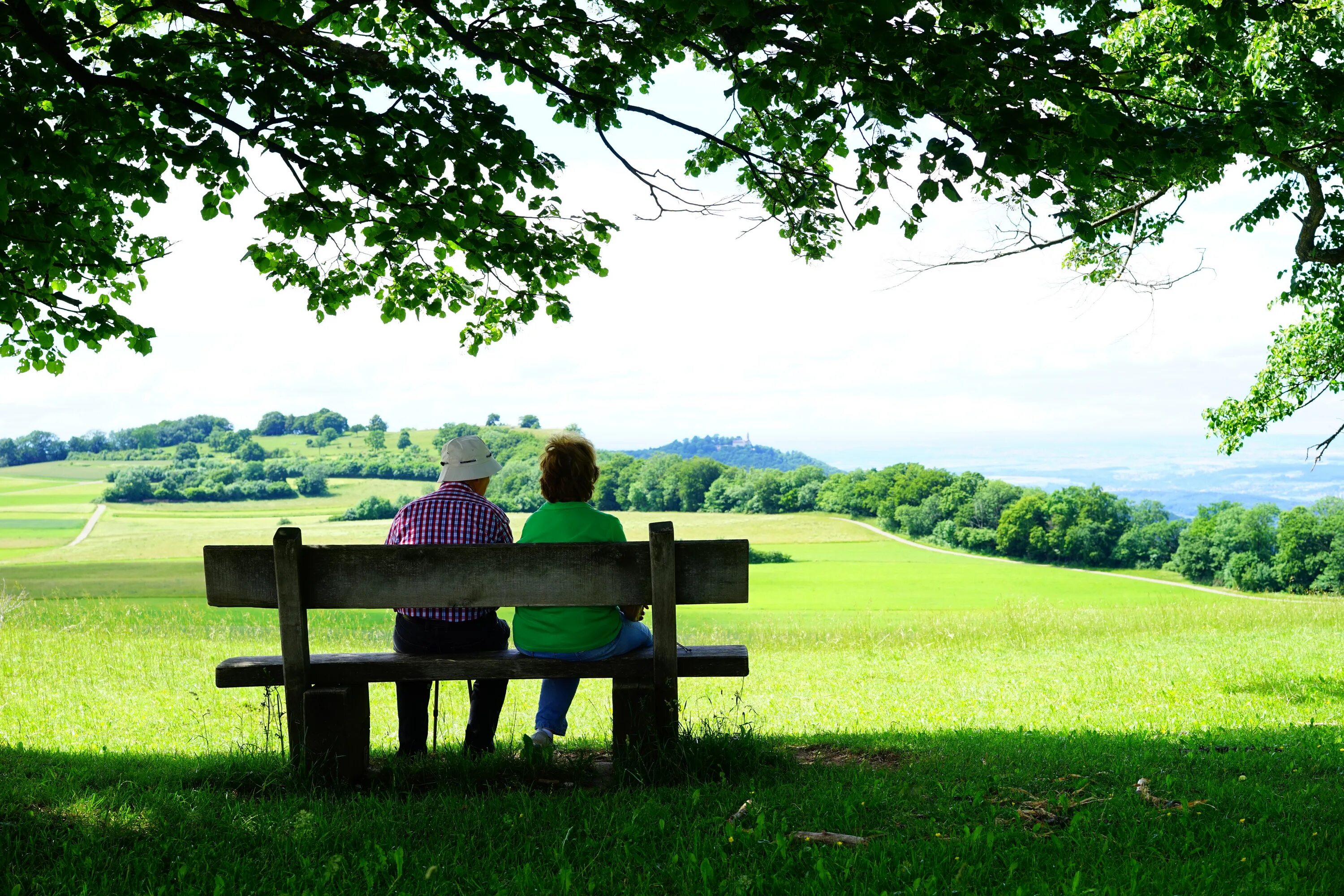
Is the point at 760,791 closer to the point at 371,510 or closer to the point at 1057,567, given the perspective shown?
the point at 1057,567

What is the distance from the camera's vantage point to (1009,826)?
4.26 m

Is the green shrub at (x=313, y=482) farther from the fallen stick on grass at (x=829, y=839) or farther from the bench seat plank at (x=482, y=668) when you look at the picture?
the fallen stick on grass at (x=829, y=839)

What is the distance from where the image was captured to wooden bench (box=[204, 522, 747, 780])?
15.9ft

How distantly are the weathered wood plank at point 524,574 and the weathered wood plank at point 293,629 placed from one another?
8 centimetres

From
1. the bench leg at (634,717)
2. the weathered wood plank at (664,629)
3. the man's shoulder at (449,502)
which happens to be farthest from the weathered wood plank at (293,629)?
the weathered wood plank at (664,629)

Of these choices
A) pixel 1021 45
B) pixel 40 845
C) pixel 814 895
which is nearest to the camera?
pixel 814 895

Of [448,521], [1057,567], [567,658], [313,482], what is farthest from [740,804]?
[313,482]

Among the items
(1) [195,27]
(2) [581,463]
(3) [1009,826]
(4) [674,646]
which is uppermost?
(1) [195,27]

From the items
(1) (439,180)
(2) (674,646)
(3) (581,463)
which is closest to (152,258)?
(1) (439,180)

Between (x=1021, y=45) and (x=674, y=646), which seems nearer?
(x=674, y=646)

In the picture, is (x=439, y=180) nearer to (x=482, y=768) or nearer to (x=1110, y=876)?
(x=482, y=768)

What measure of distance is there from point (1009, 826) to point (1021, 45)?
4.93 metres

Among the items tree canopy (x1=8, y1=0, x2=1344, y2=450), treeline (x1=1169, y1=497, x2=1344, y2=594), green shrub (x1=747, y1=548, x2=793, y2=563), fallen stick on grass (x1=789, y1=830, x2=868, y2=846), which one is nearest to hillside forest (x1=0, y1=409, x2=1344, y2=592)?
treeline (x1=1169, y1=497, x2=1344, y2=594)

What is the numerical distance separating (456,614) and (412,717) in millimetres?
802
